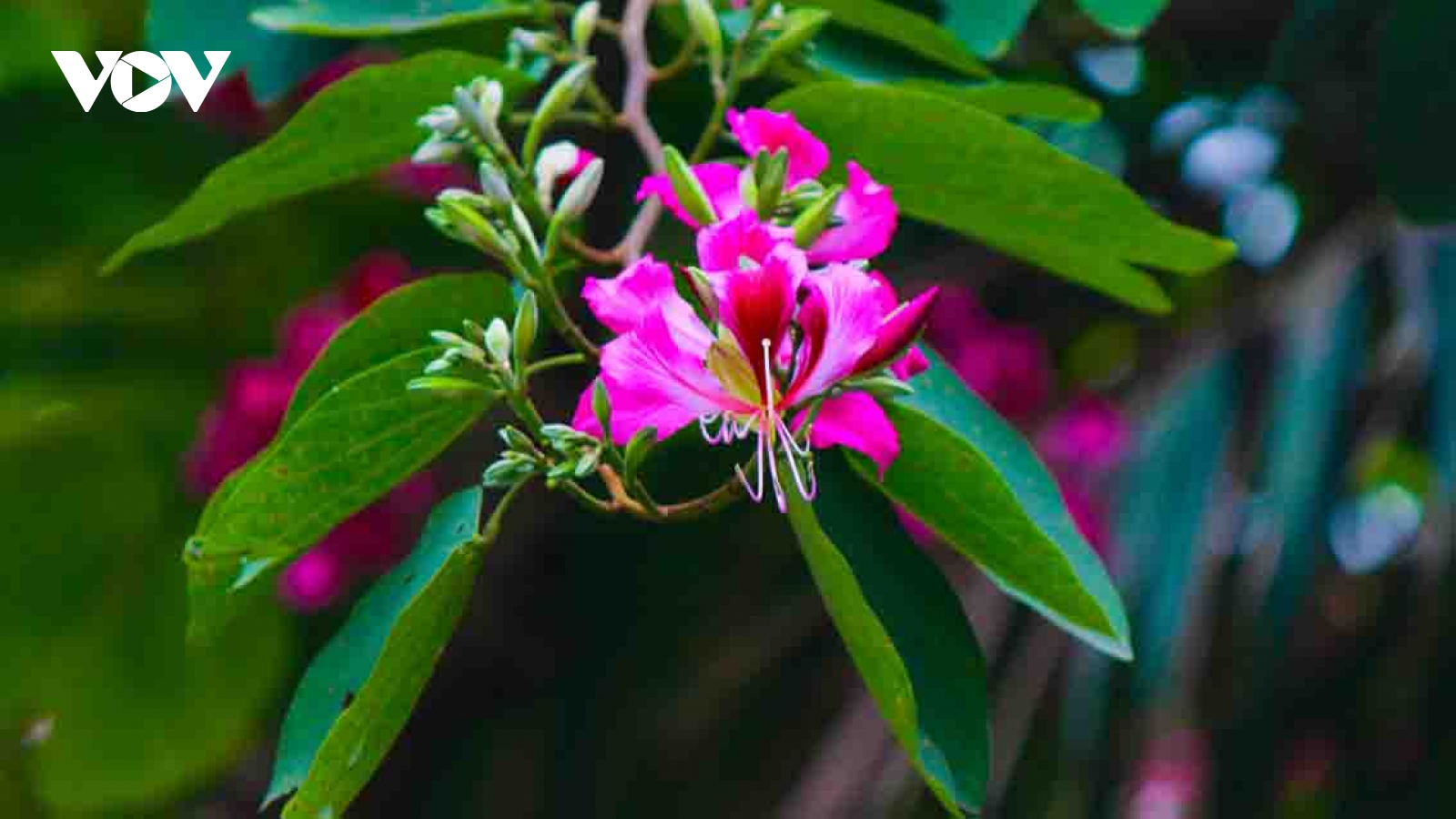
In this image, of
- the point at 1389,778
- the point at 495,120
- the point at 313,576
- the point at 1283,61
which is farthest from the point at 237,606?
the point at 1389,778

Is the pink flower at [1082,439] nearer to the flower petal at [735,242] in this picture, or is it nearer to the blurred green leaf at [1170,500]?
the blurred green leaf at [1170,500]

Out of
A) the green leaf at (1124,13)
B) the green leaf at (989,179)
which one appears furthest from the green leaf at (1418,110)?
the green leaf at (989,179)

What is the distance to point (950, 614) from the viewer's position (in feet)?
2.16

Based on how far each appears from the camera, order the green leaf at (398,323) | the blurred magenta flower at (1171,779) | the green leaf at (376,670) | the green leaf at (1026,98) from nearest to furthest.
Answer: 1. the green leaf at (376,670)
2. the green leaf at (398,323)
3. the green leaf at (1026,98)
4. the blurred magenta flower at (1171,779)

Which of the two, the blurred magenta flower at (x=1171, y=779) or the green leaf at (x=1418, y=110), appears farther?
the blurred magenta flower at (x=1171, y=779)

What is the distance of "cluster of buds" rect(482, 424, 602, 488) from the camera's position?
1.95 feet

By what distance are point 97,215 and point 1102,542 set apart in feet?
2.85

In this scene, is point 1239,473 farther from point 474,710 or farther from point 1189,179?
point 474,710

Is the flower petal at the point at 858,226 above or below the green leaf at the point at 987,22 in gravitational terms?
above

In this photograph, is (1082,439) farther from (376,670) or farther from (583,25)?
(376,670)

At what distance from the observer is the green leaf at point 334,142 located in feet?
2.32

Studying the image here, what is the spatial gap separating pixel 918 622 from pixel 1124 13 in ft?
1.03

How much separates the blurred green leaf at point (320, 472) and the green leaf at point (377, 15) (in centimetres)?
22

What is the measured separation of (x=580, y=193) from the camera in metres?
0.66
